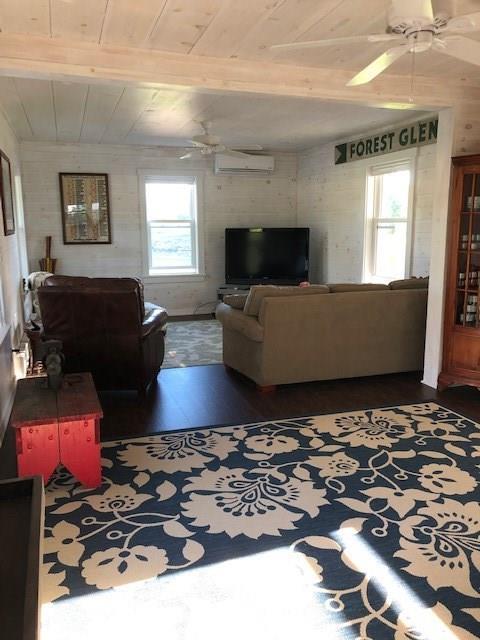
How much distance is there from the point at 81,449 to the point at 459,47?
109 inches

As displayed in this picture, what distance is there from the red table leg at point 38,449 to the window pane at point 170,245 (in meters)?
5.76

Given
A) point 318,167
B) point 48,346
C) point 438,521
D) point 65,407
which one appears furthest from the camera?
point 318,167

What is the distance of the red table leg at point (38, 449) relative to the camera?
2.67 meters

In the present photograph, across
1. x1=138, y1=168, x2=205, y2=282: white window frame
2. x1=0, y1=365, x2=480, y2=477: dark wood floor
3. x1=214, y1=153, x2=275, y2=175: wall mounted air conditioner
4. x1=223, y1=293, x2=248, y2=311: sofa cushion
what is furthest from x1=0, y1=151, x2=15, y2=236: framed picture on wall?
x1=214, y1=153, x2=275, y2=175: wall mounted air conditioner

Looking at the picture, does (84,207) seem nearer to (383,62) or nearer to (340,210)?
(340,210)

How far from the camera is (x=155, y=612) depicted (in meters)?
1.95

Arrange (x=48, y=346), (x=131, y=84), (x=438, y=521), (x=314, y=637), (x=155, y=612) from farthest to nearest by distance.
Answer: (x=131, y=84)
(x=48, y=346)
(x=438, y=521)
(x=155, y=612)
(x=314, y=637)

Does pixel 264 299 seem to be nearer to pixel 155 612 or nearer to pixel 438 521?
pixel 438 521

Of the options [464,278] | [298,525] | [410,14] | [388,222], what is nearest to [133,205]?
[388,222]

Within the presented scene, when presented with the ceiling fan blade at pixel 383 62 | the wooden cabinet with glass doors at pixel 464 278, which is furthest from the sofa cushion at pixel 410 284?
the ceiling fan blade at pixel 383 62

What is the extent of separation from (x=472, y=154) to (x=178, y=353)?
341 cm

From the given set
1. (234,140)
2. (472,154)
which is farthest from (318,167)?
(472,154)

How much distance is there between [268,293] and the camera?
4.43 m

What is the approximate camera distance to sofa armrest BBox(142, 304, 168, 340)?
4207 mm
